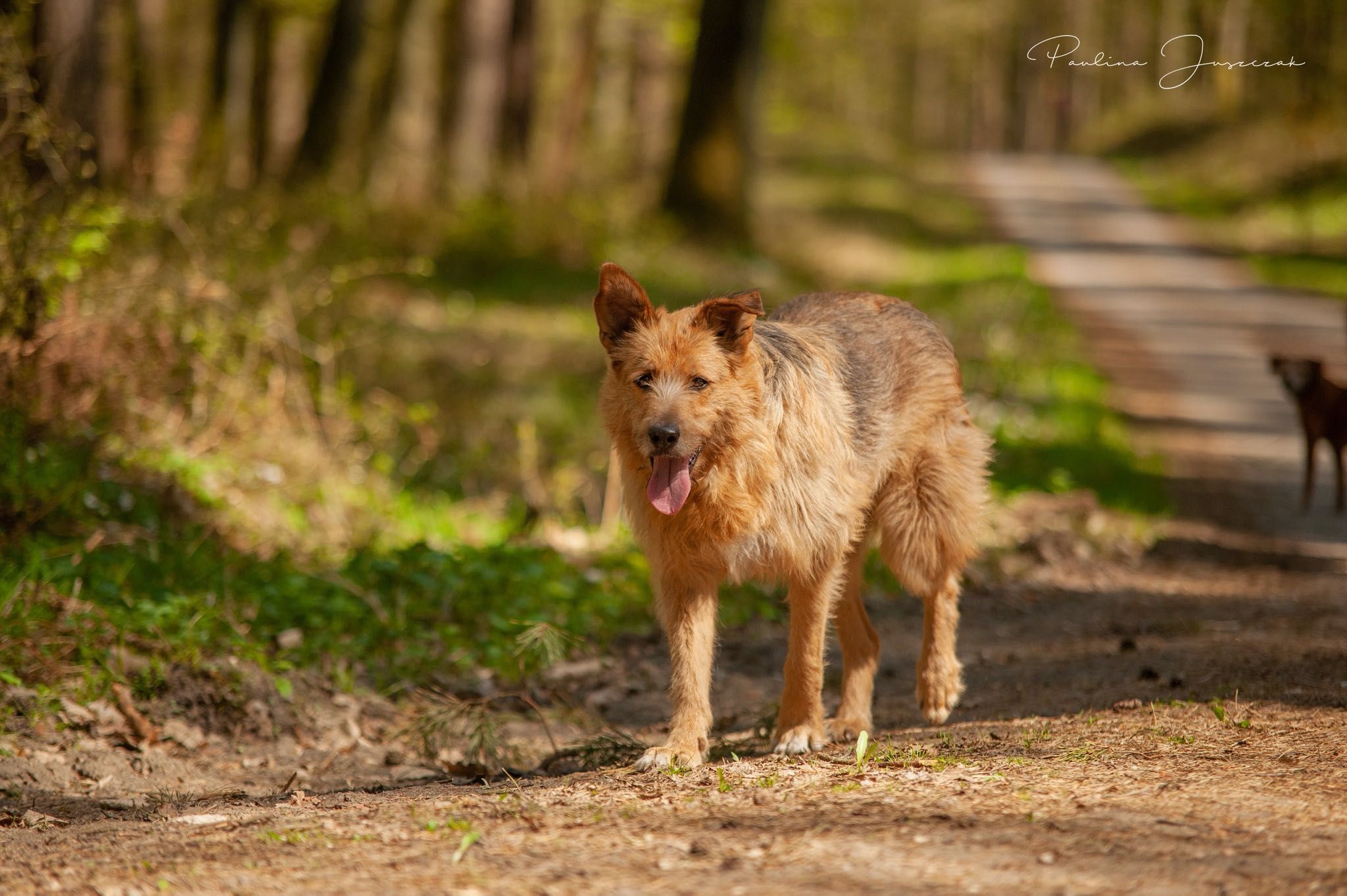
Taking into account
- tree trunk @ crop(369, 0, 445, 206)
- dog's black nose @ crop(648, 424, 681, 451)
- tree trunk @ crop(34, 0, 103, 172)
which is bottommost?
dog's black nose @ crop(648, 424, 681, 451)

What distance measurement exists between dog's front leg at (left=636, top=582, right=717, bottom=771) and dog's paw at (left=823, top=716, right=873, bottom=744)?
2.19 ft

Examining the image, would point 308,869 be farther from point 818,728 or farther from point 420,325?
point 420,325

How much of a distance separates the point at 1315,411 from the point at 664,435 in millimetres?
7827

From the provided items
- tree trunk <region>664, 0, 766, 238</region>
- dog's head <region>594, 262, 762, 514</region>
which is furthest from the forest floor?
tree trunk <region>664, 0, 766, 238</region>

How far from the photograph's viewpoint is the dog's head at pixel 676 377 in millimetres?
4910

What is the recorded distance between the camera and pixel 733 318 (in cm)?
503

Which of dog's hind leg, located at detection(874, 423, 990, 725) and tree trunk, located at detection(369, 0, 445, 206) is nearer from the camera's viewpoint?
dog's hind leg, located at detection(874, 423, 990, 725)

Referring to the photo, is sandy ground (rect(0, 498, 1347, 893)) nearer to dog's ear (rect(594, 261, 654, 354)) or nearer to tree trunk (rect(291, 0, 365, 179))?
dog's ear (rect(594, 261, 654, 354))

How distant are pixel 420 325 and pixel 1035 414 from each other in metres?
6.29

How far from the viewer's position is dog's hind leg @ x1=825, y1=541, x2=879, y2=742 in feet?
19.7

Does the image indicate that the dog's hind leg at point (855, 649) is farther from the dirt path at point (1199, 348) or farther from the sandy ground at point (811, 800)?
the dirt path at point (1199, 348)

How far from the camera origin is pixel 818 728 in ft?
18.0

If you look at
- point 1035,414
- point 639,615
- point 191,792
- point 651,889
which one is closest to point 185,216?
point 639,615

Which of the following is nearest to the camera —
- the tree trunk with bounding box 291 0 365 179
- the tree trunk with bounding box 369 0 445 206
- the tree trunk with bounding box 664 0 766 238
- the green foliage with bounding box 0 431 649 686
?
the green foliage with bounding box 0 431 649 686
